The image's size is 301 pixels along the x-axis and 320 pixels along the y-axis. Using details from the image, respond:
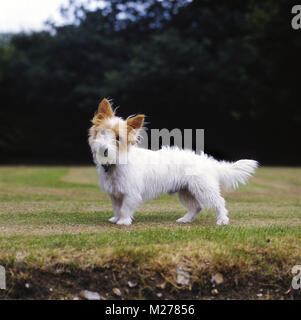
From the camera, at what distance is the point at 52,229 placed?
274 inches

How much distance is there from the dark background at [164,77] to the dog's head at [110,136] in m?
22.5

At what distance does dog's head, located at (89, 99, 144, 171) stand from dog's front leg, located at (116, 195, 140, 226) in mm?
589

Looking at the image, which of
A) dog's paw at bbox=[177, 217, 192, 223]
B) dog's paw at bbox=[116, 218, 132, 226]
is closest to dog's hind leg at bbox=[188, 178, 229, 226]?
dog's paw at bbox=[177, 217, 192, 223]

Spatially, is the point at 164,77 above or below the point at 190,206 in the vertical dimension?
above

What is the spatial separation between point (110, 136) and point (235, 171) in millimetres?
2316

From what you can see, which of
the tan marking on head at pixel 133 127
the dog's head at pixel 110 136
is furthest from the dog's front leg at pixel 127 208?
the tan marking on head at pixel 133 127

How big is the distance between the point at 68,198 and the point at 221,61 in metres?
20.4

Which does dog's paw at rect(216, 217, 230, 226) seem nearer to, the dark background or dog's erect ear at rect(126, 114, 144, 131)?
dog's erect ear at rect(126, 114, 144, 131)

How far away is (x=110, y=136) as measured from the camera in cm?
686

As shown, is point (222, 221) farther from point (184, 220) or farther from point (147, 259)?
point (147, 259)

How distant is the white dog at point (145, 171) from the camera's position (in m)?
6.96

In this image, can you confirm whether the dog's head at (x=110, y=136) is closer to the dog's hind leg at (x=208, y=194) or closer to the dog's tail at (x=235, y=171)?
the dog's hind leg at (x=208, y=194)

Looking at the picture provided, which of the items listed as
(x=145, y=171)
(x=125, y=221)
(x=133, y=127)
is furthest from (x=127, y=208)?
(x=133, y=127)

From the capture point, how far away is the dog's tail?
7.88 meters
